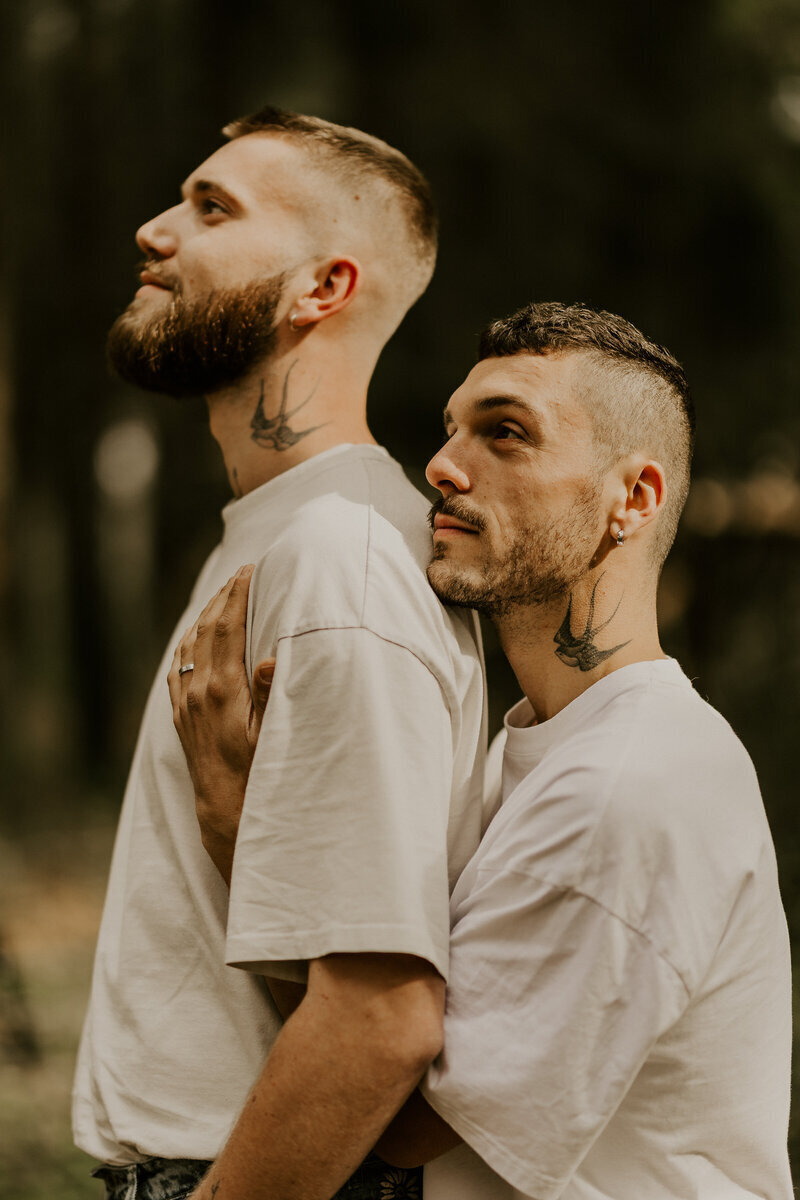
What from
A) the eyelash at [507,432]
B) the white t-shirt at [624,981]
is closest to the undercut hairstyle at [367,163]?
the eyelash at [507,432]

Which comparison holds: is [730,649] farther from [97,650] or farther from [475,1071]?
[97,650]

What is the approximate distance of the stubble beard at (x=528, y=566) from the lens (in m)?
2.02

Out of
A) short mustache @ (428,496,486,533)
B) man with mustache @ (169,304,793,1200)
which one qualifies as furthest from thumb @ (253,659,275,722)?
short mustache @ (428,496,486,533)

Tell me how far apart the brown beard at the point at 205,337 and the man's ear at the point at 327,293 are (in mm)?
53

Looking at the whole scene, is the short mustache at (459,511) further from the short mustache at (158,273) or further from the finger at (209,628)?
the short mustache at (158,273)

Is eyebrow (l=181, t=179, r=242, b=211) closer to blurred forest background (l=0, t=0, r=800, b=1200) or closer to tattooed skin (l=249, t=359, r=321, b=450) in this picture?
tattooed skin (l=249, t=359, r=321, b=450)

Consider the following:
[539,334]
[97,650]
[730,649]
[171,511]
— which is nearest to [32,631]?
[97,650]

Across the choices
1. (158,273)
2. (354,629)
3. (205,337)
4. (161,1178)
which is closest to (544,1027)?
(354,629)

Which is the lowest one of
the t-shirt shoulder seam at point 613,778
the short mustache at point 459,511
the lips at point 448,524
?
the t-shirt shoulder seam at point 613,778

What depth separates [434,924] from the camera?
5.75 ft

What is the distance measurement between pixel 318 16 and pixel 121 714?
6.29 m

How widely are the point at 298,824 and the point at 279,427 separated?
974 millimetres

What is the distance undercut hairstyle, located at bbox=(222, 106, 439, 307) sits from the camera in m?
2.61

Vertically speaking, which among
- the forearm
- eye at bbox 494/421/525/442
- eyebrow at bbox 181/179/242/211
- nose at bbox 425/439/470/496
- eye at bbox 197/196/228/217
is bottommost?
the forearm
